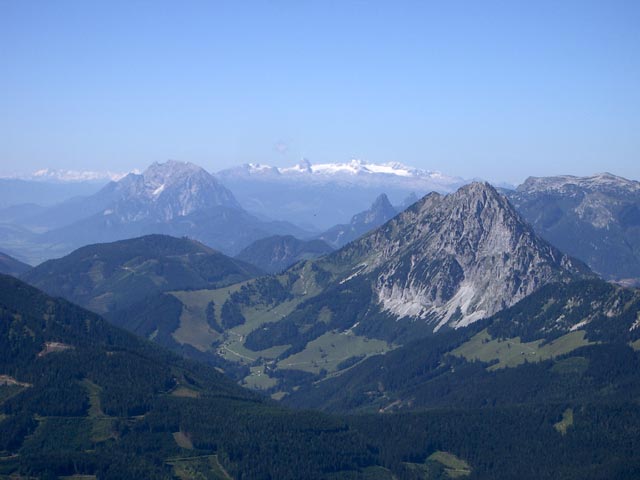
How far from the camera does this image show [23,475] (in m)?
199
